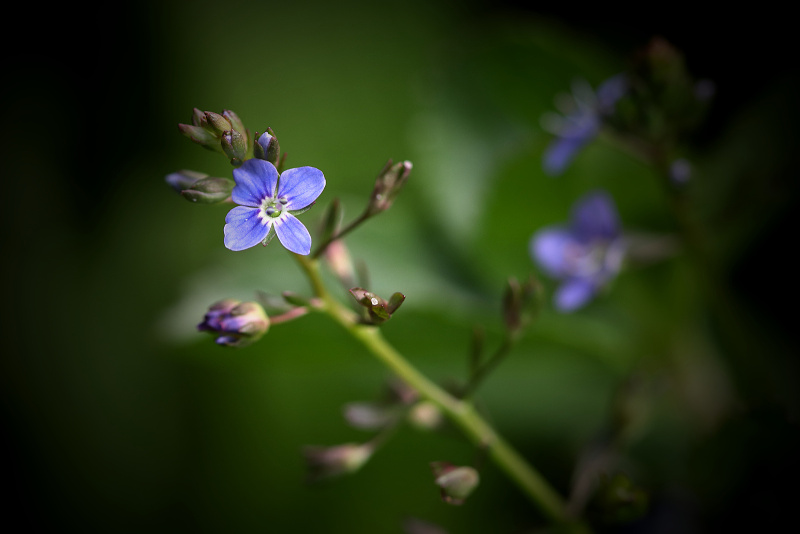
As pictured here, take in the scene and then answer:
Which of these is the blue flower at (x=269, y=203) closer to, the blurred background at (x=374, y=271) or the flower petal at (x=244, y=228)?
the flower petal at (x=244, y=228)

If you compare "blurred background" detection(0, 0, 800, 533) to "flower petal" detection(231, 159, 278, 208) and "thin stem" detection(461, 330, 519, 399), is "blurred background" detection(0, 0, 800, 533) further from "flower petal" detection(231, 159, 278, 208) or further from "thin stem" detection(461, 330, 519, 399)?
"flower petal" detection(231, 159, 278, 208)

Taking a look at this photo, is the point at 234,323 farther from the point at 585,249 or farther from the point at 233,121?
the point at 585,249

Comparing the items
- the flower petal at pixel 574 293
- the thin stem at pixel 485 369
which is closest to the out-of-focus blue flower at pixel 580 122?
the flower petal at pixel 574 293

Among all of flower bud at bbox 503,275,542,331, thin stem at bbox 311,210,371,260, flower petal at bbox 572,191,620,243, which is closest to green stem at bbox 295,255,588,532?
thin stem at bbox 311,210,371,260

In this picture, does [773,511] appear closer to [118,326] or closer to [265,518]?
[265,518]

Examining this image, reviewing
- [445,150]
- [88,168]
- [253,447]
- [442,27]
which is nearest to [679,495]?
[445,150]
